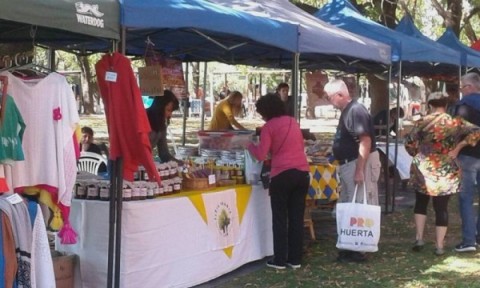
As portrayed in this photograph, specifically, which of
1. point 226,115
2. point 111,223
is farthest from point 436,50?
point 111,223

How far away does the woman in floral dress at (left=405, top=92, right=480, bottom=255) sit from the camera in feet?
22.5

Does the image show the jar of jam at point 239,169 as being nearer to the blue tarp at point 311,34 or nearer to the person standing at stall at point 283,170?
the person standing at stall at point 283,170

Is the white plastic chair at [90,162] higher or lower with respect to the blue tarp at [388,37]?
lower

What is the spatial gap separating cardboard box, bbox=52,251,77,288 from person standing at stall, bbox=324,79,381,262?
2719 millimetres

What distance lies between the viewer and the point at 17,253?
403cm

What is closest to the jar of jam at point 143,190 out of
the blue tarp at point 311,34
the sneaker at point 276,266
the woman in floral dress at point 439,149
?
the sneaker at point 276,266

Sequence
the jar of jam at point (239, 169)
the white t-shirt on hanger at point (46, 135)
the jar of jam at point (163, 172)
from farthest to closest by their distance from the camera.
→ the jar of jam at point (239, 169), the jar of jam at point (163, 172), the white t-shirt on hanger at point (46, 135)

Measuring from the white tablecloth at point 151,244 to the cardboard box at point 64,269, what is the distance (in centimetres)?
18

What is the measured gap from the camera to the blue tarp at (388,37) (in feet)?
32.6

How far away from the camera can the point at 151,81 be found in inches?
252

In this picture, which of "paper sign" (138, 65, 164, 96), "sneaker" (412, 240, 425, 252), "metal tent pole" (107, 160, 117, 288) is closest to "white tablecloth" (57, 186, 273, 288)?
"metal tent pole" (107, 160, 117, 288)

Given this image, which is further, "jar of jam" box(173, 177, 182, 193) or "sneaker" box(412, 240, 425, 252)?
"sneaker" box(412, 240, 425, 252)

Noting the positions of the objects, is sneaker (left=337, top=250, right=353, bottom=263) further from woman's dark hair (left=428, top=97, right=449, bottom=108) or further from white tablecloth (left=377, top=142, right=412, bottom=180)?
white tablecloth (left=377, top=142, right=412, bottom=180)

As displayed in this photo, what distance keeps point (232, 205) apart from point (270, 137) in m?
0.68
